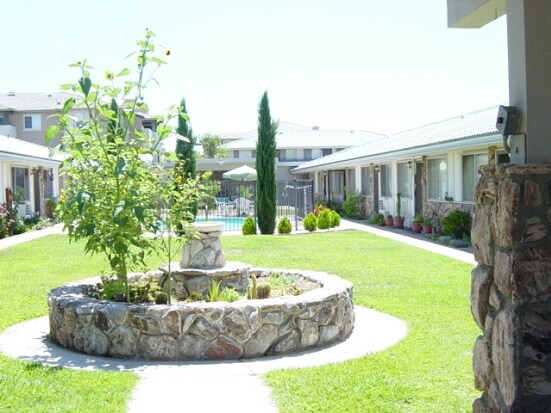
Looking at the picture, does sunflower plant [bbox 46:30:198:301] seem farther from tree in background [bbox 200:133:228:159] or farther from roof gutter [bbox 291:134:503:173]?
tree in background [bbox 200:133:228:159]

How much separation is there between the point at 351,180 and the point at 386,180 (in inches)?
258

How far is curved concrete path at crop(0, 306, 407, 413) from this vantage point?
5022 millimetres

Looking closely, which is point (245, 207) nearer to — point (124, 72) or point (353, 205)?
point (353, 205)

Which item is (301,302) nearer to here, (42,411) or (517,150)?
(42,411)

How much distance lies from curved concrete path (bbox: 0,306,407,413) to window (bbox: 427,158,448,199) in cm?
1243

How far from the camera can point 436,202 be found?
66.1 feet

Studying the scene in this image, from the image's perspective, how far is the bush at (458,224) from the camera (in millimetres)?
17156

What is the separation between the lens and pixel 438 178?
2034 cm

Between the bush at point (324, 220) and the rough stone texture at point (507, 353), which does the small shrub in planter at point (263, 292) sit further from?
the bush at point (324, 220)

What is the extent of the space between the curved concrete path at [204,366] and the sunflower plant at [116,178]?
46.9 inches

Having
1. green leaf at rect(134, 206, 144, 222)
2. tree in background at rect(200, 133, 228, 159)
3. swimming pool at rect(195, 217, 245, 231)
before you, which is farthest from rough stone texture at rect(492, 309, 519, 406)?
tree in background at rect(200, 133, 228, 159)

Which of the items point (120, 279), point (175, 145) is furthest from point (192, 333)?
point (175, 145)

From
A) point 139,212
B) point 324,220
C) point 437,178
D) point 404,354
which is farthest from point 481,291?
point 324,220

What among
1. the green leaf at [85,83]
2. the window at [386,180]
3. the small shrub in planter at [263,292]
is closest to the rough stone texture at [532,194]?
the small shrub in planter at [263,292]
